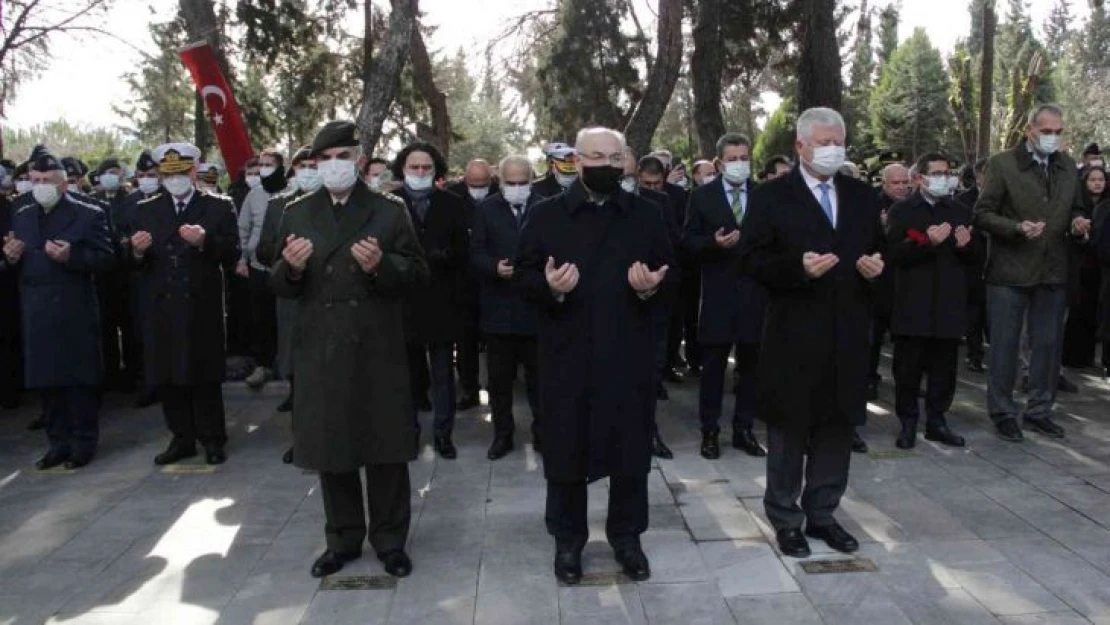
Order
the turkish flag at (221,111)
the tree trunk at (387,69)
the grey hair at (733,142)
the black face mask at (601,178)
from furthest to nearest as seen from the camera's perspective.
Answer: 1. the tree trunk at (387,69)
2. the turkish flag at (221,111)
3. the grey hair at (733,142)
4. the black face mask at (601,178)

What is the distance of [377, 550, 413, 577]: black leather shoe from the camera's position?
4.83m

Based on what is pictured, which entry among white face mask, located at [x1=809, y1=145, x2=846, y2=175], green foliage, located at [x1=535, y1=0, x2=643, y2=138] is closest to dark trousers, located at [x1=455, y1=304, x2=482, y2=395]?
white face mask, located at [x1=809, y1=145, x2=846, y2=175]

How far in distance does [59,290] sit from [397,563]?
3.61m

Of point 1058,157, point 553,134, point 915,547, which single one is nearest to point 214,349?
point 915,547

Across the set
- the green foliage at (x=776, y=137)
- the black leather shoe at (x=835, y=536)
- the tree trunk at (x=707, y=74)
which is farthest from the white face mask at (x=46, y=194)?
the green foliage at (x=776, y=137)

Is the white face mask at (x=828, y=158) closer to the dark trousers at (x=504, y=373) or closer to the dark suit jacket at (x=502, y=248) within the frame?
the dark suit jacket at (x=502, y=248)

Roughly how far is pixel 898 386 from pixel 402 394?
400cm

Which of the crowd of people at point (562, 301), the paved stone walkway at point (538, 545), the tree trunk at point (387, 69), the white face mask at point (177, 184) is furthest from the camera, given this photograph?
the tree trunk at point (387, 69)

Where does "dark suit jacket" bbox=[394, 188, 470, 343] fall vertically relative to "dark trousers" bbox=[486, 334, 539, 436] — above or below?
above

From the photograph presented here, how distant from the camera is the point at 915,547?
5.07 meters

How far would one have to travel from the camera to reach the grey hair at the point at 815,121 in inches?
192

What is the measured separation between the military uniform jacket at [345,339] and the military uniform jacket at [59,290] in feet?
9.00

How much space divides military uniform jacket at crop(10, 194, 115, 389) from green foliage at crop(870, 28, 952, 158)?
56877 mm

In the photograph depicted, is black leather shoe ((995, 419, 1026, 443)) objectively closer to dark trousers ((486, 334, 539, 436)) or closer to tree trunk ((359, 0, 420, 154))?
dark trousers ((486, 334, 539, 436))
